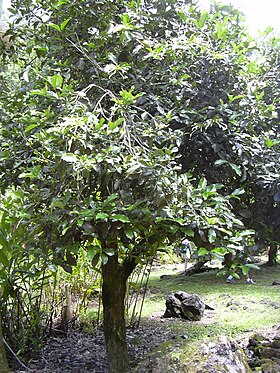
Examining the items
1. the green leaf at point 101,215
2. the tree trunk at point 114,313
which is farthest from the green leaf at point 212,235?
the tree trunk at point 114,313

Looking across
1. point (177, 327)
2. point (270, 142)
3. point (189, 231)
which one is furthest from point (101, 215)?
point (177, 327)

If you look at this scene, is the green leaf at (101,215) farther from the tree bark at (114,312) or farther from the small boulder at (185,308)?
the small boulder at (185,308)

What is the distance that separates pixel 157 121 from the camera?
2.10 m

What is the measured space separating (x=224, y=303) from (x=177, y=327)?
1157 millimetres

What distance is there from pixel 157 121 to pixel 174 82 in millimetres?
330

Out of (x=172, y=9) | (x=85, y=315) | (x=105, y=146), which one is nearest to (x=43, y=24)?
(x=172, y=9)

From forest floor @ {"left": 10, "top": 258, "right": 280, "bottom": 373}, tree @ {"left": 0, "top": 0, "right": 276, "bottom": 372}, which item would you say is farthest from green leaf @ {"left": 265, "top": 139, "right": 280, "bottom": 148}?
forest floor @ {"left": 10, "top": 258, "right": 280, "bottom": 373}

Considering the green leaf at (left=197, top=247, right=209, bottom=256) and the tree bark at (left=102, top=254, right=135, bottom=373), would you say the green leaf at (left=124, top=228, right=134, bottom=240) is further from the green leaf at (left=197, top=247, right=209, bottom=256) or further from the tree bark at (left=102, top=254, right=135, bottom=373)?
the tree bark at (left=102, top=254, right=135, bottom=373)

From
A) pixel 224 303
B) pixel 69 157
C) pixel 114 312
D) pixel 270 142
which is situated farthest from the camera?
pixel 224 303

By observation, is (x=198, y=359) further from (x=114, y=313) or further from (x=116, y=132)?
(x=116, y=132)

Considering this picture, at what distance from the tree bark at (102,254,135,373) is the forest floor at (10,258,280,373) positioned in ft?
0.90

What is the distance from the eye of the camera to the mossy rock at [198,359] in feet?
6.39

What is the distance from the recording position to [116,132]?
1803 millimetres

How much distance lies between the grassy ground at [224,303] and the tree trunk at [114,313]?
1.05 meters
